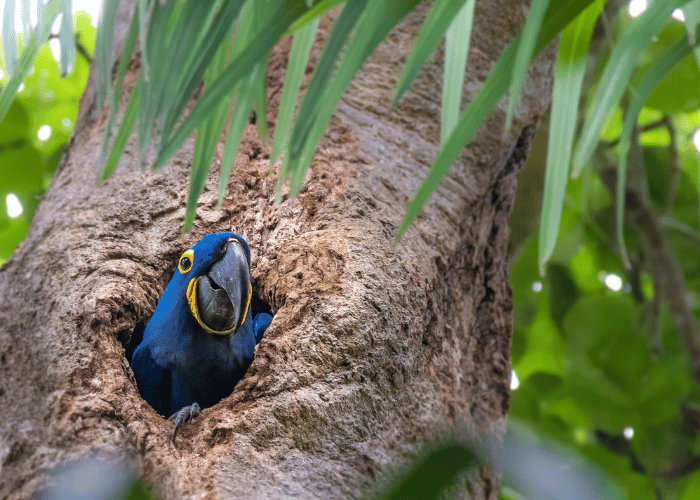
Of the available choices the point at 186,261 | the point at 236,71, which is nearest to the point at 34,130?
the point at 186,261

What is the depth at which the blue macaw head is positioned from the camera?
1.79m

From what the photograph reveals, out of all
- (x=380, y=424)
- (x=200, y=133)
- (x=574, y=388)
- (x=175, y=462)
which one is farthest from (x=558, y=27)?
(x=574, y=388)

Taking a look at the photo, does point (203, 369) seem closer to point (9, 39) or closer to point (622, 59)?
point (9, 39)

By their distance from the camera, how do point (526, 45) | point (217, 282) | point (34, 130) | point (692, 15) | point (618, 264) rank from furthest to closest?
point (618, 264) < point (34, 130) < point (217, 282) < point (692, 15) < point (526, 45)

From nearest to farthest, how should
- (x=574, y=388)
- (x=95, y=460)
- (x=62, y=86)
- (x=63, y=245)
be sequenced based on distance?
(x=95, y=460) < (x=63, y=245) < (x=574, y=388) < (x=62, y=86)

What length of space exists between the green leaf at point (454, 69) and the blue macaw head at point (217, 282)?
924mm

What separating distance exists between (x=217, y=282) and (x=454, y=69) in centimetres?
107

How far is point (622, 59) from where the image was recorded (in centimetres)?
94

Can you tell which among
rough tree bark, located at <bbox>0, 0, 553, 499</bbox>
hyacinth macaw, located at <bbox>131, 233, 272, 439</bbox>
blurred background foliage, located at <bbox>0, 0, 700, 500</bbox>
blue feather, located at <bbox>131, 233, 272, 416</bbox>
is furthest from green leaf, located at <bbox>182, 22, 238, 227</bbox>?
blurred background foliage, located at <bbox>0, 0, 700, 500</bbox>

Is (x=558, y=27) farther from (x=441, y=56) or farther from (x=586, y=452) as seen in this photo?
(x=586, y=452)

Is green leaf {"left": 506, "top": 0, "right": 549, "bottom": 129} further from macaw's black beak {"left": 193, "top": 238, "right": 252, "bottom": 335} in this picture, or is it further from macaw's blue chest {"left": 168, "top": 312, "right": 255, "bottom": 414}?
macaw's blue chest {"left": 168, "top": 312, "right": 255, "bottom": 414}

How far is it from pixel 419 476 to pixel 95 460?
1.01 meters

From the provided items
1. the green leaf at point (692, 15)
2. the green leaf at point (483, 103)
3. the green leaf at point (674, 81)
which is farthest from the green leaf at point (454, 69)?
the green leaf at point (674, 81)

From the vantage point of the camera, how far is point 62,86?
3443mm
